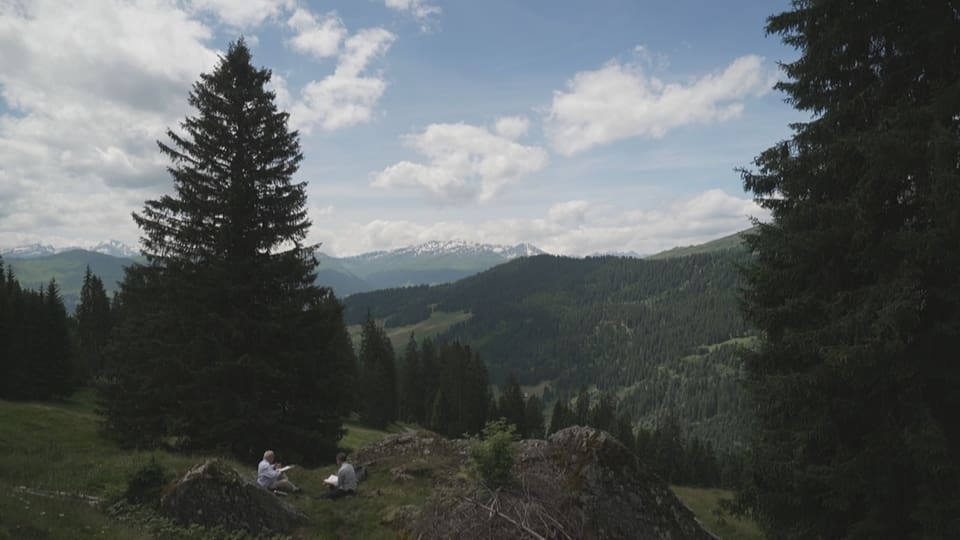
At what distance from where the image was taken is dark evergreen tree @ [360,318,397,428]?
7175 cm

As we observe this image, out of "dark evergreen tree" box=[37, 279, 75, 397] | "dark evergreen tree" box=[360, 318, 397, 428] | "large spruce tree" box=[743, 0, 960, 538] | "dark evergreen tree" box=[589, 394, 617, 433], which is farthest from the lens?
"dark evergreen tree" box=[589, 394, 617, 433]

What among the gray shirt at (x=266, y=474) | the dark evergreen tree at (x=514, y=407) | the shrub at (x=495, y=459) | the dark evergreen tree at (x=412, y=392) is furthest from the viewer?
the dark evergreen tree at (x=412, y=392)

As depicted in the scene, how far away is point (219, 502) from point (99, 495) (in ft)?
13.7

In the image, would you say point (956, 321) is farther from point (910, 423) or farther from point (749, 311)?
point (749, 311)

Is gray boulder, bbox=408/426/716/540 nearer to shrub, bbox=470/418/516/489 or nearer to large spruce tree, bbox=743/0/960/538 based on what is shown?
shrub, bbox=470/418/516/489

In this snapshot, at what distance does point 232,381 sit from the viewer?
1711cm

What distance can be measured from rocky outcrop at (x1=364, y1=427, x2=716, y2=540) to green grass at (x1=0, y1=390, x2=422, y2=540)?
2.07 meters

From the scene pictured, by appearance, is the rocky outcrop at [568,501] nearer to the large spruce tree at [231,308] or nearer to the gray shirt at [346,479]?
the gray shirt at [346,479]

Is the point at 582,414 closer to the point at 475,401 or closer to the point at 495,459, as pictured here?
the point at 475,401

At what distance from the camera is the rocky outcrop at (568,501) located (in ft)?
31.4

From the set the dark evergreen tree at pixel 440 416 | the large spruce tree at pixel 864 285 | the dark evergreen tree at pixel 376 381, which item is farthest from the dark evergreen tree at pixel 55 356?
the large spruce tree at pixel 864 285

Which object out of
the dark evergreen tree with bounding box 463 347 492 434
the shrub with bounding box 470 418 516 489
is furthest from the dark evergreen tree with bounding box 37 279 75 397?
the shrub with bounding box 470 418 516 489

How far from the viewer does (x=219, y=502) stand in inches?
404

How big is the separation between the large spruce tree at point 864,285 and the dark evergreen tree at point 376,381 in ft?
201
